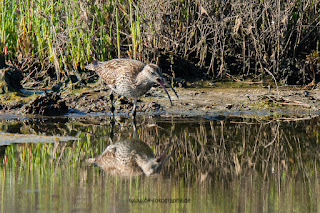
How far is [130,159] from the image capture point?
654cm

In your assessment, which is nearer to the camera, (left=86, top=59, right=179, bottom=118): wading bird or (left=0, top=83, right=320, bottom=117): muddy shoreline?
(left=86, top=59, right=179, bottom=118): wading bird

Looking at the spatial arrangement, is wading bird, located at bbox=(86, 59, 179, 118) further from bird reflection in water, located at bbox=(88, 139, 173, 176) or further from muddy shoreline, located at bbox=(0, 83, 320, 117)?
bird reflection in water, located at bbox=(88, 139, 173, 176)

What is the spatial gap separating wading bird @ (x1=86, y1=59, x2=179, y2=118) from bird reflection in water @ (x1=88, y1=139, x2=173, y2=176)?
1.83 metres

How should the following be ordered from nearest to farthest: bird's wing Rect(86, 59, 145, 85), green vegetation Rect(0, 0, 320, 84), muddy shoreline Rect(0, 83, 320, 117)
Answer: bird's wing Rect(86, 59, 145, 85) → muddy shoreline Rect(0, 83, 320, 117) → green vegetation Rect(0, 0, 320, 84)

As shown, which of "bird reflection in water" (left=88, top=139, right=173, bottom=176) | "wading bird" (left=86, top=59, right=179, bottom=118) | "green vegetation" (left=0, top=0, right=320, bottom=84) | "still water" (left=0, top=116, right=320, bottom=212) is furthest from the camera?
"green vegetation" (left=0, top=0, right=320, bottom=84)

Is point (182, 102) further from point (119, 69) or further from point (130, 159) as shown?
point (130, 159)

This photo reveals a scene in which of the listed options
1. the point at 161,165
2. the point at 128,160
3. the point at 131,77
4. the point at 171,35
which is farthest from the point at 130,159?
the point at 171,35

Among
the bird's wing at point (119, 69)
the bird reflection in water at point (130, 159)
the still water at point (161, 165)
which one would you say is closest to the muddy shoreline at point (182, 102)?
the still water at point (161, 165)

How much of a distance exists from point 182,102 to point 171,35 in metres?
1.70

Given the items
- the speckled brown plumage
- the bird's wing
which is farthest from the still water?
the bird's wing

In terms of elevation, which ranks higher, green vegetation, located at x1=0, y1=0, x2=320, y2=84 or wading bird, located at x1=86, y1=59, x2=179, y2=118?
green vegetation, located at x1=0, y1=0, x2=320, y2=84

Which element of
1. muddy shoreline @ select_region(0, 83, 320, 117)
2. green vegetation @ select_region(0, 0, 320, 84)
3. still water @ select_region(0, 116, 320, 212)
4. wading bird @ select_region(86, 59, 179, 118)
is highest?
green vegetation @ select_region(0, 0, 320, 84)

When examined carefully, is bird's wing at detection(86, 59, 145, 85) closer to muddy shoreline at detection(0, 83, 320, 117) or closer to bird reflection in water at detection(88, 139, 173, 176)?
muddy shoreline at detection(0, 83, 320, 117)

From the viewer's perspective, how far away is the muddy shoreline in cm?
978
